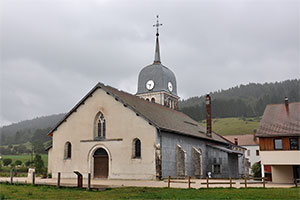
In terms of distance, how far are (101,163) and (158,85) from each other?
930 inches

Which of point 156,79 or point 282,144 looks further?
point 156,79

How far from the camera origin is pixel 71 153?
36.2 m

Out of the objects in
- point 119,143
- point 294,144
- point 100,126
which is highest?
point 100,126

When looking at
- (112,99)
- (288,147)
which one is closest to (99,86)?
(112,99)

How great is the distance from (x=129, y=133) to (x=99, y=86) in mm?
6372

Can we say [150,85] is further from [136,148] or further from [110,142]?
[136,148]

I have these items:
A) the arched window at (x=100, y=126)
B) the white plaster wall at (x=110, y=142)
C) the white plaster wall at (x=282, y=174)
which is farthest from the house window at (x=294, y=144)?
the arched window at (x=100, y=126)

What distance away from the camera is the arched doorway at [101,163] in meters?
34.0

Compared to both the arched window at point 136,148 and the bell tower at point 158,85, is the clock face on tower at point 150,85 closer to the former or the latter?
the bell tower at point 158,85

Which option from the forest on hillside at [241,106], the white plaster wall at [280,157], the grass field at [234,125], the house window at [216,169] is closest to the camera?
the white plaster wall at [280,157]

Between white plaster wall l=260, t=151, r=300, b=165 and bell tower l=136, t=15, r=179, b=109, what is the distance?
2449 cm

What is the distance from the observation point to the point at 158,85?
54.9 m

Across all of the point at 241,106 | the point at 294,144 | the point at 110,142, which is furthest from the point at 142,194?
the point at 241,106

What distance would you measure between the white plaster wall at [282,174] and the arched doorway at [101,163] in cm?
1702
